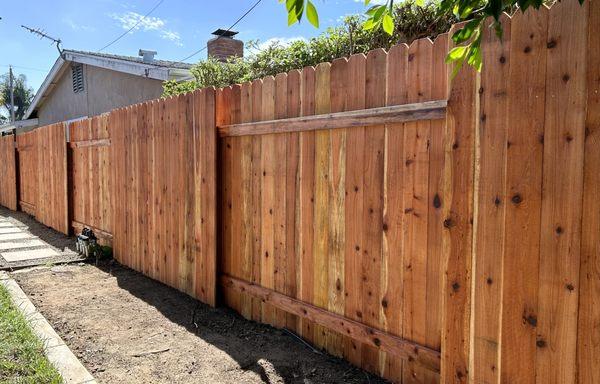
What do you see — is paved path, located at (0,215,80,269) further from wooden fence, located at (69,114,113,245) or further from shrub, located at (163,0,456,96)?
shrub, located at (163,0,456,96)

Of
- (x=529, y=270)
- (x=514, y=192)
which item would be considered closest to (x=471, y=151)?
(x=514, y=192)

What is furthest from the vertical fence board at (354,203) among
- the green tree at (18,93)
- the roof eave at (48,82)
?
the green tree at (18,93)

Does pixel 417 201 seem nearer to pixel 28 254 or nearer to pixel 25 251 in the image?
pixel 28 254

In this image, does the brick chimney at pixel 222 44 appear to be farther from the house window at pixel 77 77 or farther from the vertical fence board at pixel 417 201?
the vertical fence board at pixel 417 201

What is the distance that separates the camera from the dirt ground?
2.82 metres

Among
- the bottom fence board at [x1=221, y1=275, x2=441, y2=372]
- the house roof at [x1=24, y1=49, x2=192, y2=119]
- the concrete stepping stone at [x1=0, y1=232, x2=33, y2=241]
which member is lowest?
the concrete stepping stone at [x1=0, y1=232, x2=33, y2=241]

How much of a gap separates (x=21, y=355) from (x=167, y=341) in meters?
0.95

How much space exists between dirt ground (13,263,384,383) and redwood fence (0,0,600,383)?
0.16m

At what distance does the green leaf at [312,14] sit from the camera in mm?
1178

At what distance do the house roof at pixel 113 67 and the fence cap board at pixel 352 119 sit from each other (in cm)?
548

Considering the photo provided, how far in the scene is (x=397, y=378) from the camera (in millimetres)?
2566

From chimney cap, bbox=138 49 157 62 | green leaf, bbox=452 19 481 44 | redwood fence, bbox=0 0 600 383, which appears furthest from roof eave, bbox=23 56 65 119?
green leaf, bbox=452 19 481 44

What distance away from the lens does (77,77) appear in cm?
1510

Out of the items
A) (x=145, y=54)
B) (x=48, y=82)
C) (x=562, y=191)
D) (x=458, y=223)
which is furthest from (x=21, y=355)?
(x=48, y=82)
